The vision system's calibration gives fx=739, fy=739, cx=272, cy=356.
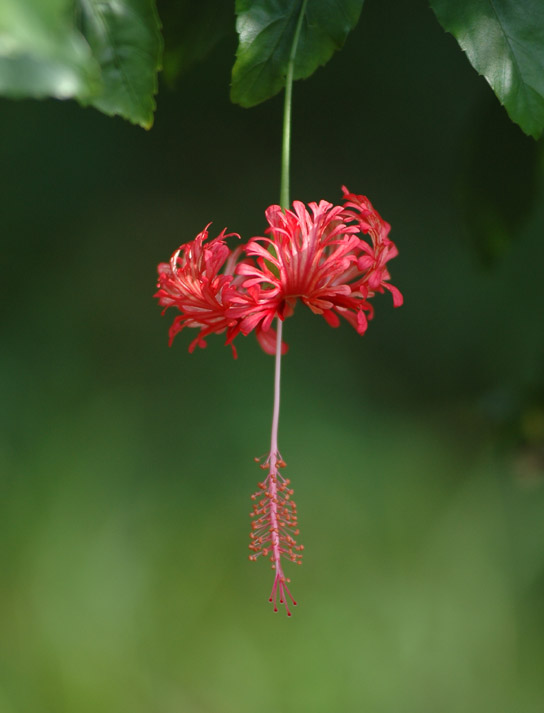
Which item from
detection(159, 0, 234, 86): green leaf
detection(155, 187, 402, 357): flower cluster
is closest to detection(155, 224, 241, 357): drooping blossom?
detection(155, 187, 402, 357): flower cluster

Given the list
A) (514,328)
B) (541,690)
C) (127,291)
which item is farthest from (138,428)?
(541,690)

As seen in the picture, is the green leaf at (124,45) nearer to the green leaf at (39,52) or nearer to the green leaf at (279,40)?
the green leaf at (279,40)

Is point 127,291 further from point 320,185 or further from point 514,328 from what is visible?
point 514,328

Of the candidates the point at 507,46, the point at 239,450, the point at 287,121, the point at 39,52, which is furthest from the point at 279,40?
the point at 239,450

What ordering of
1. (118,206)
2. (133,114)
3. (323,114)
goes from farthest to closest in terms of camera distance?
(118,206)
(323,114)
(133,114)

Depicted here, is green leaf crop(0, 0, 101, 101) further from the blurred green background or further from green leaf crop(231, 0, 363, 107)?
the blurred green background
